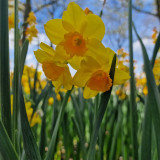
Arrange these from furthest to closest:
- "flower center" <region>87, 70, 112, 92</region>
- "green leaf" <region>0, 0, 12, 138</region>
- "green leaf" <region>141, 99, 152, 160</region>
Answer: "green leaf" <region>141, 99, 152, 160</region>
"green leaf" <region>0, 0, 12, 138</region>
"flower center" <region>87, 70, 112, 92</region>

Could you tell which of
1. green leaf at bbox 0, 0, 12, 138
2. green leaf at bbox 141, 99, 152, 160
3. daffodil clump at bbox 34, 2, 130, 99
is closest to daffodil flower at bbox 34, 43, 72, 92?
daffodil clump at bbox 34, 2, 130, 99

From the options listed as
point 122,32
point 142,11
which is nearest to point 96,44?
point 142,11

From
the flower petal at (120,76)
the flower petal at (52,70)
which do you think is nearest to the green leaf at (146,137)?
the flower petal at (120,76)

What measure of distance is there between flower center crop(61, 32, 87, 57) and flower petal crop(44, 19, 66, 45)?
0.08ft

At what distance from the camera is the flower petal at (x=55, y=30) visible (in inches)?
16.5

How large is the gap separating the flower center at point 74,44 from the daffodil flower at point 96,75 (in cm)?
2

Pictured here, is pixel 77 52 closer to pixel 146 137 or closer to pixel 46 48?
pixel 46 48

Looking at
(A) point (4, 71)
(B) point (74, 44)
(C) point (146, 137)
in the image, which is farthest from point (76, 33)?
(C) point (146, 137)

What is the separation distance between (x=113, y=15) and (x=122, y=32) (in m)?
1.19

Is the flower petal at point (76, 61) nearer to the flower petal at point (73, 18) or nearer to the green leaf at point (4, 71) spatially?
the flower petal at point (73, 18)

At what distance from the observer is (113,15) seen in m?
11.7

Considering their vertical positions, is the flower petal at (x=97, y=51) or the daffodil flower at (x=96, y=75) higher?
the flower petal at (x=97, y=51)

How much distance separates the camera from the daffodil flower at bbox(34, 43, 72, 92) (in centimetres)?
40

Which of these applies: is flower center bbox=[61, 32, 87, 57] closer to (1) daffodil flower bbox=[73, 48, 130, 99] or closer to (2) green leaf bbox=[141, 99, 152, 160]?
(1) daffodil flower bbox=[73, 48, 130, 99]
